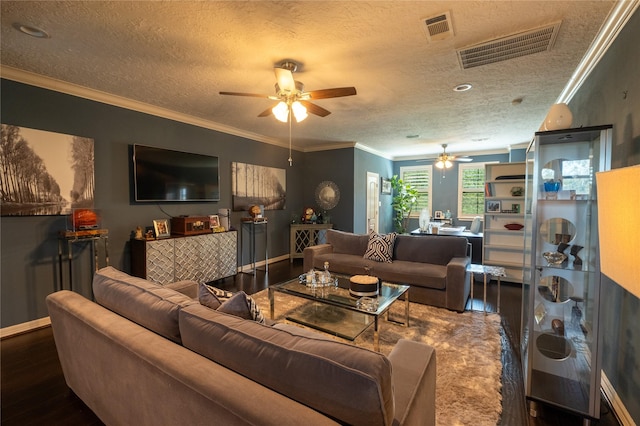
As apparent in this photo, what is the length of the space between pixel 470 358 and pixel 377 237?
6.91 feet

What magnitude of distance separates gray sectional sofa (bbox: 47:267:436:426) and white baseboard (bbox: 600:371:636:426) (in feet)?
4.50

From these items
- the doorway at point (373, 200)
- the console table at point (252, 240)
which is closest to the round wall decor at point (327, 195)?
the doorway at point (373, 200)

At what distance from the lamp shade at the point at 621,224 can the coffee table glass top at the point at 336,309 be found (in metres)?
1.61

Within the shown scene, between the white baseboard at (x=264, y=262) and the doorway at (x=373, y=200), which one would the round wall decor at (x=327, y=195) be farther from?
the white baseboard at (x=264, y=262)

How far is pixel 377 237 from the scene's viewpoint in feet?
14.0

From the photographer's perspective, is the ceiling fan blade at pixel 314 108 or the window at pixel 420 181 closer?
the ceiling fan blade at pixel 314 108

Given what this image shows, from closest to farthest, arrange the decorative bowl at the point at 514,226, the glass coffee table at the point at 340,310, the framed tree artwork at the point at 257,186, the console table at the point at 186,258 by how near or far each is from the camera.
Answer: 1. the glass coffee table at the point at 340,310
2. the console table at the point at 186,258
3. the decorative bowl at the point at 514,226
4. the framed tree artwork at the point at 257,186

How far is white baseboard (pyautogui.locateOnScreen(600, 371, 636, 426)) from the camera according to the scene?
1.70 metres

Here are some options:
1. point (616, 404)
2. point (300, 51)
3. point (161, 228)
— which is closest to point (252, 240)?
point (161, 228)

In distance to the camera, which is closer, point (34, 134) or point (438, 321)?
point (34, 134)

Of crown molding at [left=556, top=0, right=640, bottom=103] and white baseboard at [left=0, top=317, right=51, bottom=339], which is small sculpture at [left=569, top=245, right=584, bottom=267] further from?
white baseboard at [left=0, top=317, right=51, bottom=339]

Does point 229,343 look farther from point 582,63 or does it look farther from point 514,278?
point 514,278

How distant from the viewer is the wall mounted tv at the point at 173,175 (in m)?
3.74

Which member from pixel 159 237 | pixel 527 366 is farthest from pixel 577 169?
pixel 159 237
